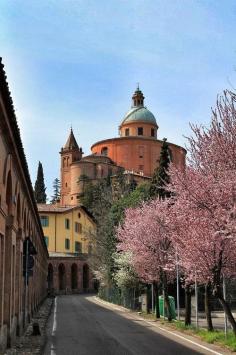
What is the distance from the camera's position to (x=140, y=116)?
411ft

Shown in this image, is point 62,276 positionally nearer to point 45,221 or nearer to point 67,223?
point 67,223

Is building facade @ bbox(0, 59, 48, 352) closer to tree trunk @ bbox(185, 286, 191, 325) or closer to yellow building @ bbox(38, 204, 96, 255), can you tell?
tree trunk @ bbox(185, 286, 191, 325)

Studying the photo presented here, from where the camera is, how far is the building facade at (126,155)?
4751 inches

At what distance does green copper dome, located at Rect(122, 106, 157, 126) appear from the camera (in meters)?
125

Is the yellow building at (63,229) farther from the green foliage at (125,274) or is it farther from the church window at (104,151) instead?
the green foliage at (125,274)

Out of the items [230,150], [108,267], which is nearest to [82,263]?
[108,267]

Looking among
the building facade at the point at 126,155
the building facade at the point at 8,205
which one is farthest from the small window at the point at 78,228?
the building facade at the point at 8,205

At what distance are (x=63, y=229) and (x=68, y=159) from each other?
46.6m

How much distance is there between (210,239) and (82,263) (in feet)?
226

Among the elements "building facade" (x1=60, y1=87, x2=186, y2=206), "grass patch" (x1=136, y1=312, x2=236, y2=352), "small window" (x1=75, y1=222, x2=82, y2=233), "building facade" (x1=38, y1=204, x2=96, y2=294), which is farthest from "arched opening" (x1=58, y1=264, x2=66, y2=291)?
"grass patch" (x1=136, y1=312, x2=236, y2=352)

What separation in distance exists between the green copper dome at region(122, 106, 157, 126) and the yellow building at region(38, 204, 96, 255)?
40.2 meters

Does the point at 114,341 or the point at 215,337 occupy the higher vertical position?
the point at 215,337

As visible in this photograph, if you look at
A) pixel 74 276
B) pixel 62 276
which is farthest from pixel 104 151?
pixel 62 276

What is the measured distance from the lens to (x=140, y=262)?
32.0 meters
